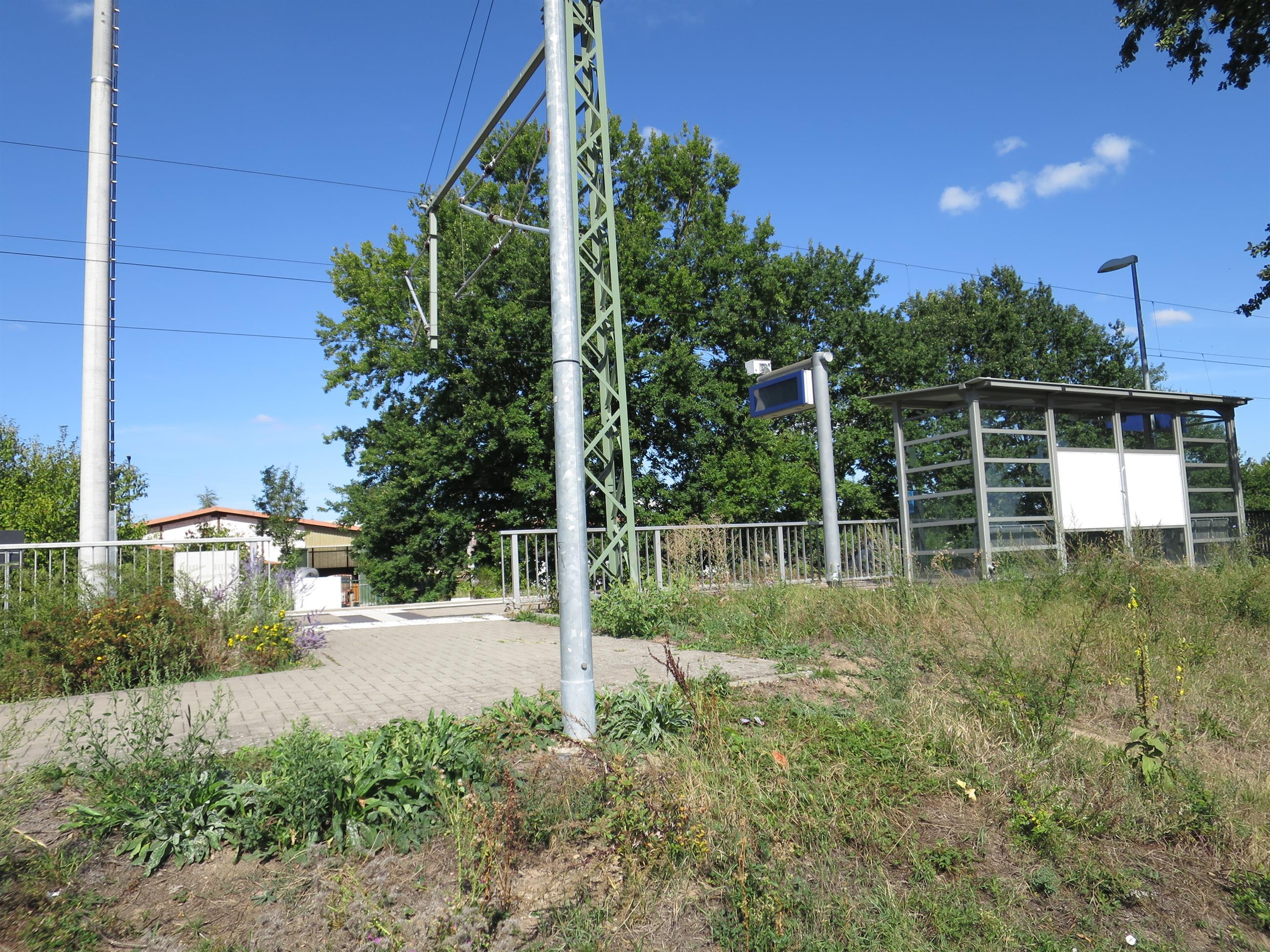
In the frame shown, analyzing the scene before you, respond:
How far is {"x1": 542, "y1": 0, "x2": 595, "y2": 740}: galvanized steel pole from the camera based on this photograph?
4574mm

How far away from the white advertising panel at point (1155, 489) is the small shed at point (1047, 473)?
2cm

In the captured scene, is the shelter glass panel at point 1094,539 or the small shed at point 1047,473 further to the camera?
the small shed at point 1047,473

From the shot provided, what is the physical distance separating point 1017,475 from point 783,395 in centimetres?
442

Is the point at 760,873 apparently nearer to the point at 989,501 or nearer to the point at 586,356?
the point at 586,356

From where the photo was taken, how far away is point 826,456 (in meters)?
12.4

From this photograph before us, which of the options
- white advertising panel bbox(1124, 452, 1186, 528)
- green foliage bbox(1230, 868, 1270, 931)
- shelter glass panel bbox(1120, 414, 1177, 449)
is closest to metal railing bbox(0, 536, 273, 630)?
green foliage bbox(1230, 868, 1270, 931)

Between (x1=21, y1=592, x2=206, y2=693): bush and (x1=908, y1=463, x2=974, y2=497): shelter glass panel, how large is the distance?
11.5m

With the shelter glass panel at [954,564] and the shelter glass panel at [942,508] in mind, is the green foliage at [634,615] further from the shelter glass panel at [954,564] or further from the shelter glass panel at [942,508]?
the shelter glass panel at [942,508]

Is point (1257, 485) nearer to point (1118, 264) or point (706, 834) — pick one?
point (1118, 264)

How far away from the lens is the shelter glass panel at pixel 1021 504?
13414 mm

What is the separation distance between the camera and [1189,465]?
16.3 m

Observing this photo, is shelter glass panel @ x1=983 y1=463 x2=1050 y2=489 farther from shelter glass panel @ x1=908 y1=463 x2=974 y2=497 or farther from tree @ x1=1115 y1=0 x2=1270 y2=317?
tree @ x1=1115 y1=0 x2=1270 y2=317

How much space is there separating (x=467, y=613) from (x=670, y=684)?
32.9 feet

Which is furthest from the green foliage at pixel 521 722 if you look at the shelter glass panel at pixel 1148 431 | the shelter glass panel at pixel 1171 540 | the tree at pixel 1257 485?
the tree at pixel 1257 485
